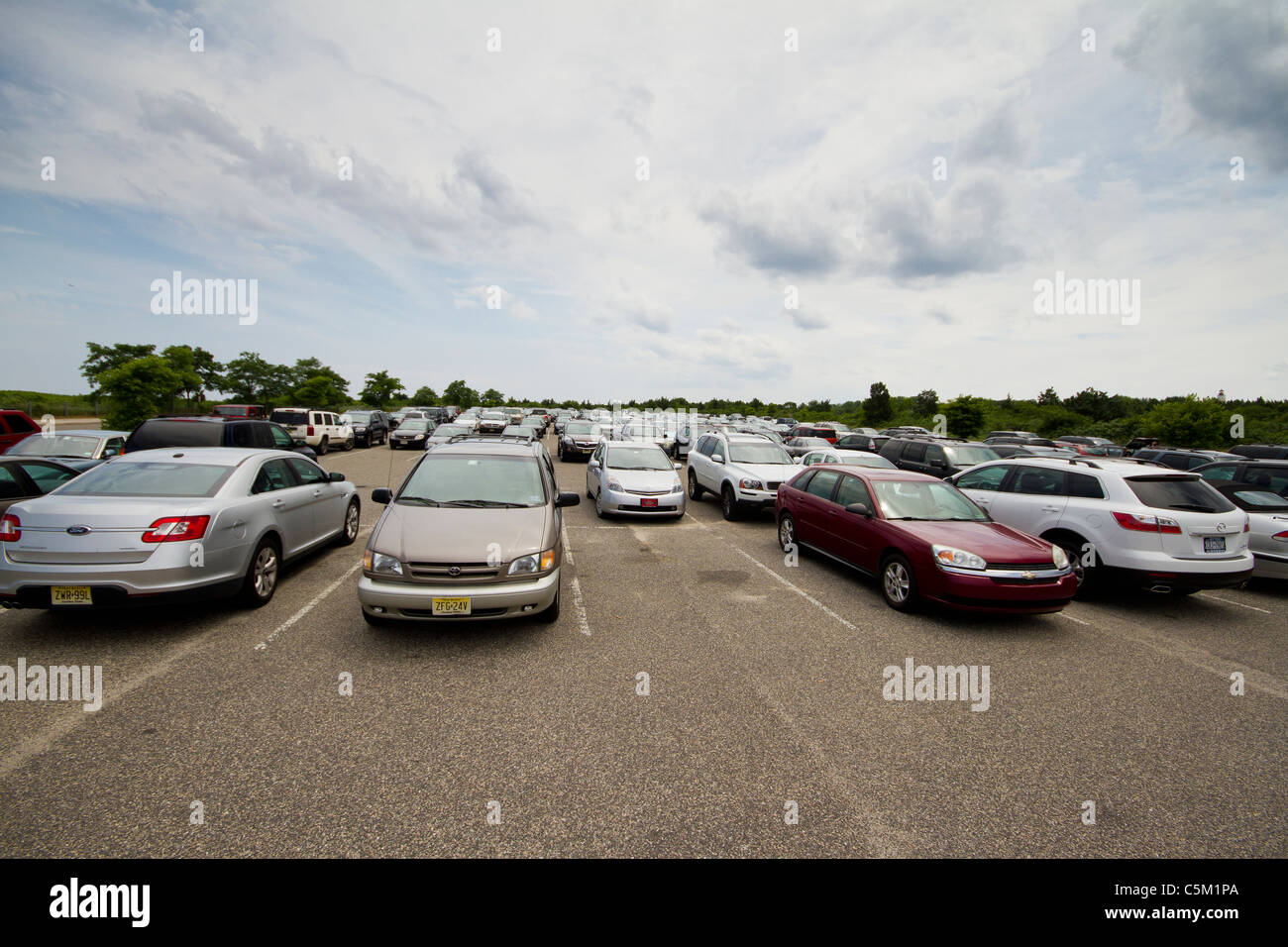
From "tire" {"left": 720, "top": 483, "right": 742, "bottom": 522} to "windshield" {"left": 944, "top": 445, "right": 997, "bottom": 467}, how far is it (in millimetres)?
5344

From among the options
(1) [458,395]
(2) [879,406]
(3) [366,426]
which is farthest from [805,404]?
(3) [366,426]

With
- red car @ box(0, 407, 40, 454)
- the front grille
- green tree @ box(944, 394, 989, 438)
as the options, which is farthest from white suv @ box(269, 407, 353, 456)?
green tree @ box(944, 394, 989, 438)

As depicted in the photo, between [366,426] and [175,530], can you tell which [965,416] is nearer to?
[366,426]

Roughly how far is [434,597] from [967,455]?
12361mm

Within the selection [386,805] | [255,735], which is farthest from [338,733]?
[386,805]

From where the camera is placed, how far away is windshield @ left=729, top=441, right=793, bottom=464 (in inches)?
482

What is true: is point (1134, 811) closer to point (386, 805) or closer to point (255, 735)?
point (386, 805)

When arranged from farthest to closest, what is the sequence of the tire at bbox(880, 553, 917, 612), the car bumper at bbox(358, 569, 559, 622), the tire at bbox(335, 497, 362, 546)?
the tire at bbox(335, 497, 362, 546)
the tire at bbox(880, 553, 917, 612)
the car bumper at bbox(358, 569, 559, 622)

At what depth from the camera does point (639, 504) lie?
10562 millimetres

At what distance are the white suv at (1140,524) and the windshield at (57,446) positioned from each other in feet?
52.0

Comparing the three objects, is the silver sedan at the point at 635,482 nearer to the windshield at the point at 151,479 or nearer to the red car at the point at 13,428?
the windshield at the point at 151,479

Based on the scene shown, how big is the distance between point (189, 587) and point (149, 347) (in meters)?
76.2

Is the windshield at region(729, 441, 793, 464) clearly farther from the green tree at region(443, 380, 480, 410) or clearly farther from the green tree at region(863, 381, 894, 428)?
the green tree at region(443, 380, 480, 410)
